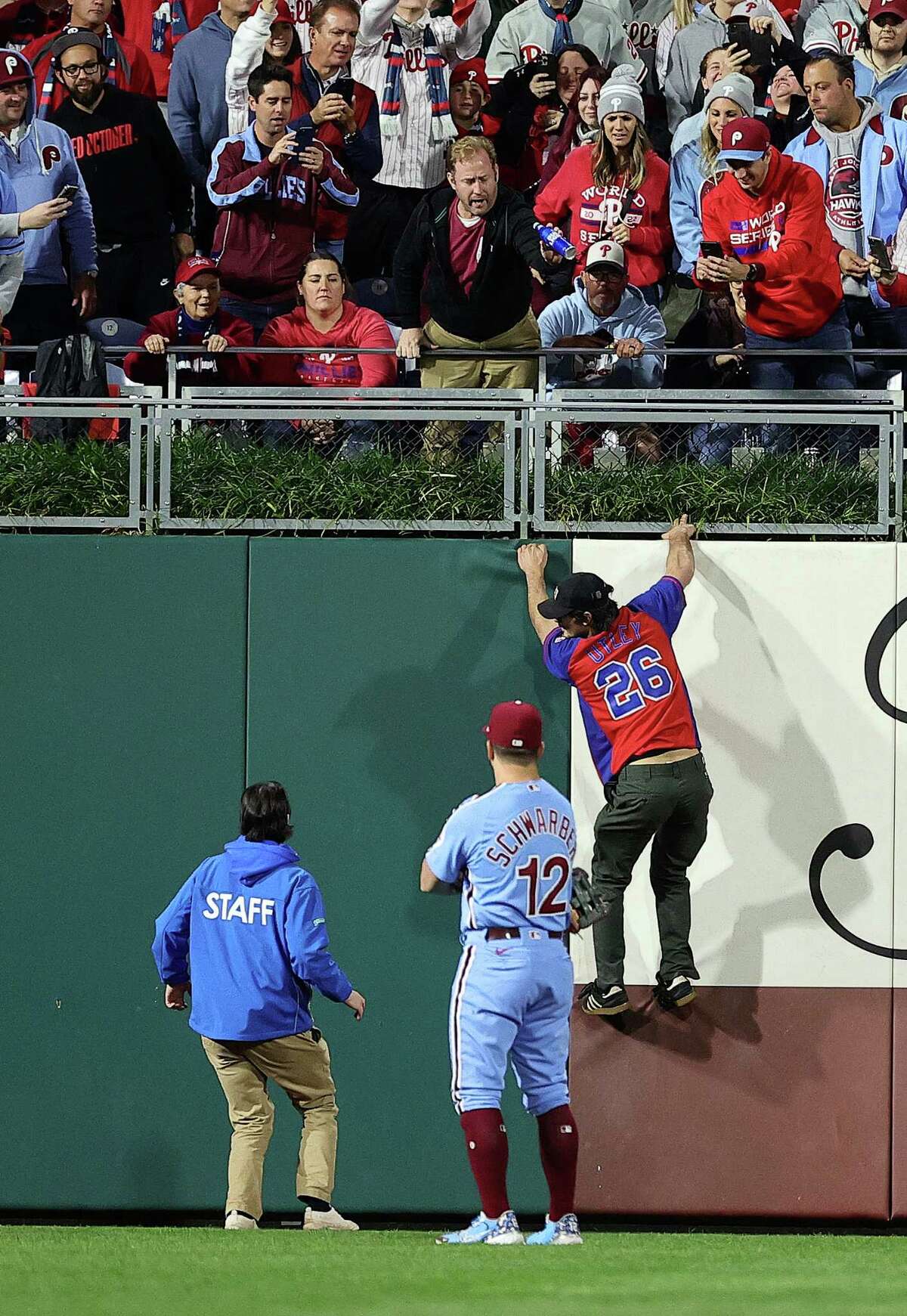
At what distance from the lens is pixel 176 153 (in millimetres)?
10555

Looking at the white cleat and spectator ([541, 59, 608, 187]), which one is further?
spectator ([541, 59, 608, 187])

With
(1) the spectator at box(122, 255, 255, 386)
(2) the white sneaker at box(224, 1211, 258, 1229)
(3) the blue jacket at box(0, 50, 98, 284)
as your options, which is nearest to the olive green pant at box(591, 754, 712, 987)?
(2) the white sneaker at box(224, 1211, 258, 1229)

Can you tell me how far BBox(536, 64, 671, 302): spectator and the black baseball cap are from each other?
10.5 feet

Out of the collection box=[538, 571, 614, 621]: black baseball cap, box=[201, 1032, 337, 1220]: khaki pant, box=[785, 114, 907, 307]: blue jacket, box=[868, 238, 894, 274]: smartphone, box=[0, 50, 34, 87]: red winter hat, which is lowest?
box=[201, 1032, 337, 1220]: khaki pant

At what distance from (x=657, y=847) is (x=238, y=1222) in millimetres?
2374

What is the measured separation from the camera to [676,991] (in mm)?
7324

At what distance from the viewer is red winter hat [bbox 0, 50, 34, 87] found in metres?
9.23

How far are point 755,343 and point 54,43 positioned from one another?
5.02m

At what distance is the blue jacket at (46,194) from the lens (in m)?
9.38

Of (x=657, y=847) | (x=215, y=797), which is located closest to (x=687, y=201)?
(x=657, y=847)

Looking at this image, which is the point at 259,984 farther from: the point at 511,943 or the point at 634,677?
the point at 634,677

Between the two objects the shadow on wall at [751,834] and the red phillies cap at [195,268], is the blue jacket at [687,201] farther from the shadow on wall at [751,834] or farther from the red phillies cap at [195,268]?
the shadow on wall at [751,834]

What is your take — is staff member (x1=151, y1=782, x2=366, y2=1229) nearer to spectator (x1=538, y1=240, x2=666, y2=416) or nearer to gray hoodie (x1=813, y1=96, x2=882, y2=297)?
spectator (x1=538, y1=240, x2=666, y2=416)

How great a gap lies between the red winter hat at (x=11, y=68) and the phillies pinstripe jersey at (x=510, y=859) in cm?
548
